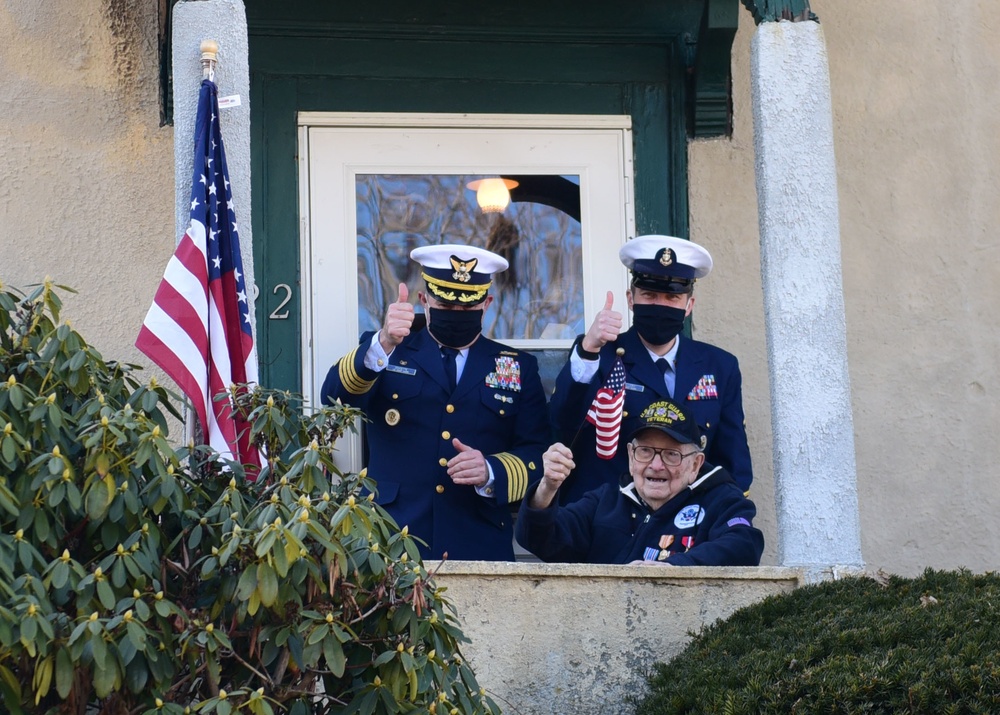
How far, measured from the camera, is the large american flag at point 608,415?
727cm

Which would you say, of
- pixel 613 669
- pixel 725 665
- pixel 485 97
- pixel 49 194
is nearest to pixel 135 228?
pixel 49 194

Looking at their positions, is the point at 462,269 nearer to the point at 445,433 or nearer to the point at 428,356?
the point at 428,356

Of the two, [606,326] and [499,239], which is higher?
[499,239]

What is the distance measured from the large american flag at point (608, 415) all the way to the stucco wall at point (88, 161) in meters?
2.22

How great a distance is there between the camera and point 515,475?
731 cm

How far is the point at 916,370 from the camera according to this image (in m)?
8.61

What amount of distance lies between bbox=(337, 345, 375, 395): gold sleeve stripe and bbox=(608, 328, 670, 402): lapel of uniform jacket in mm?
1029

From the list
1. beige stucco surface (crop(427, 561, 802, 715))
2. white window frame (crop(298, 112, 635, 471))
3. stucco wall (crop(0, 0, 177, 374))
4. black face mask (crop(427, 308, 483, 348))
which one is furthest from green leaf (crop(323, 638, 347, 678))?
stucco wall (crop(0, 0, 177, 374))

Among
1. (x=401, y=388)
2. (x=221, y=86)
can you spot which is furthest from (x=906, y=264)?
(x=221, y=86)

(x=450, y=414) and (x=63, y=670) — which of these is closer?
(x=63, y=670)

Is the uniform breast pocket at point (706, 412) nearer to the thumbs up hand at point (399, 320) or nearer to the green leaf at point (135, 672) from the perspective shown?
the thumbs up hand at point (399, 320)

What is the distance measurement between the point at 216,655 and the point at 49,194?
13.8ft

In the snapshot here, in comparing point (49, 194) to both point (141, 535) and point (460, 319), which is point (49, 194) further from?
point (141, 535)

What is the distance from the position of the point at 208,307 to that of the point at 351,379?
744 millimetres
